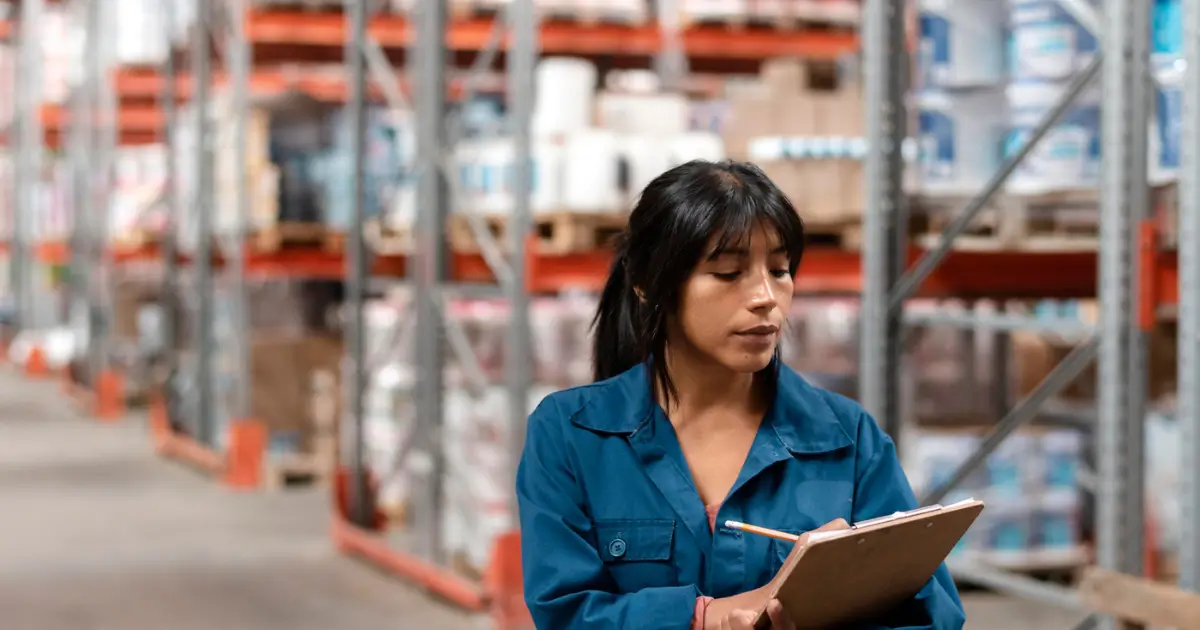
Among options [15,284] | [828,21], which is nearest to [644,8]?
[828,21]

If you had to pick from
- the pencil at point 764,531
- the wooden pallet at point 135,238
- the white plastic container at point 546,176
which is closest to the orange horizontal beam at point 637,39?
the white plastic container at point 546,176

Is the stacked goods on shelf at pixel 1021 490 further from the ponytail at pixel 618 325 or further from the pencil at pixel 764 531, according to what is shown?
the pencil at pixel 764 531

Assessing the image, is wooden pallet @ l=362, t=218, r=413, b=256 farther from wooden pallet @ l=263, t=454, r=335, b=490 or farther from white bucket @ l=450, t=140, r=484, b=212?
wooden pallet @ l=263, t=454, r=335, b=490

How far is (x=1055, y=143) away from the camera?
5023 millimetres

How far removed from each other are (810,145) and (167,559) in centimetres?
376

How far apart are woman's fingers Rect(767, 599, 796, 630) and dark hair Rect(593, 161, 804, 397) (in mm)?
372

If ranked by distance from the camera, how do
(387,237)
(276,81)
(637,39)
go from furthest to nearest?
1. (276,81)
2. (387,237)
3. (637,39)

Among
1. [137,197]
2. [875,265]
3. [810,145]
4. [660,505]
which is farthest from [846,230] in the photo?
[137,197]

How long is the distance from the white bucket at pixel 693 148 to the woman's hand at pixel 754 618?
180 inches

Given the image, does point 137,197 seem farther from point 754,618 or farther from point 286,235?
point 754,618

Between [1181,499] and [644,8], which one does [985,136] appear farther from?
[644,8]

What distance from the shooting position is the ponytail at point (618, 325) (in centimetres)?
242

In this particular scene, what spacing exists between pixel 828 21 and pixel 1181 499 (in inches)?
197

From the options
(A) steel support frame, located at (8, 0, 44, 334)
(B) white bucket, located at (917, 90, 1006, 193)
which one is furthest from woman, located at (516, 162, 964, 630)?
(A) steel support frame, located at (8, 0, 44, 334)
